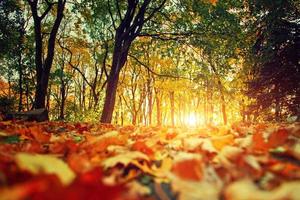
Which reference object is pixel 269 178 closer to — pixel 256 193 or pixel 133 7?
pixel 256 193

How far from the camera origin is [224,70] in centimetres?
1029

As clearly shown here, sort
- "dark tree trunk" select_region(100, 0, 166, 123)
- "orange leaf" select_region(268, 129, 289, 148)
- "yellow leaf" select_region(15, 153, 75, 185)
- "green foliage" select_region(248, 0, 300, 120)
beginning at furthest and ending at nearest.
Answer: "green foliage" select_region(248, 0, 300, 120) < "dark tree trunk" select_region(100, 0, 166, 123) < "orange leaf" select_region(268, 129, 289, 148) < "yellow leaf" select_region(15, 153, 75, 185)

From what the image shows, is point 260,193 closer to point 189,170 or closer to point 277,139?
point 189,170

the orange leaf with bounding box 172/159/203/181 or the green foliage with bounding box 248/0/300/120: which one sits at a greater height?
the green foliage with bounding box 248/0/300/120

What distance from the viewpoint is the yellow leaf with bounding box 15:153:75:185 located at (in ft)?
2.57

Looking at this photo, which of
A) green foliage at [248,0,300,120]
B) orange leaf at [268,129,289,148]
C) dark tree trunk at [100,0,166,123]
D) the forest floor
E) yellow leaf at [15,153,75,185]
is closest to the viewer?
the forest floor

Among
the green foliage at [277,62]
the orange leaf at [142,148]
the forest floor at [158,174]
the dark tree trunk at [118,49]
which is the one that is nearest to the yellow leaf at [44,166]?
the forest floor at [158,174]

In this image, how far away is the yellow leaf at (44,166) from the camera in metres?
0.78

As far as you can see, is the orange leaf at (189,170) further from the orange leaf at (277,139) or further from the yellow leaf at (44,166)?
the orange leaf at (277,139)

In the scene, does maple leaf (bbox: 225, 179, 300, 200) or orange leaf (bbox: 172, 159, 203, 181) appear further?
orange leaf (bbox: 172, 159, 203, 181)

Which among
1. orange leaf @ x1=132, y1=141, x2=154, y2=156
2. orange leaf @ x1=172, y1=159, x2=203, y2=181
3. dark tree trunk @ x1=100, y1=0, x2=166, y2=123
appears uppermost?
dark tree trunk @ x1=100, y1=0, x2=166, y2=123

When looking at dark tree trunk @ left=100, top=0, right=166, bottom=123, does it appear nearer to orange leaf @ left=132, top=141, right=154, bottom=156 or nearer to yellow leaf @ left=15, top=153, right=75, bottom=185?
orange leaf @ left=132, top=141, right=154, bottom=156

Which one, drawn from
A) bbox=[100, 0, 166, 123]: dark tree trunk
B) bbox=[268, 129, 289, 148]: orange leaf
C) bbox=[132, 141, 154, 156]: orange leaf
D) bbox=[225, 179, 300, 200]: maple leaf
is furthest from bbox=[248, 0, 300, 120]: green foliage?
bbox=[225, 179, 300, 200]: maple leaf

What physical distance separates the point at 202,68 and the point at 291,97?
6.66 meters
